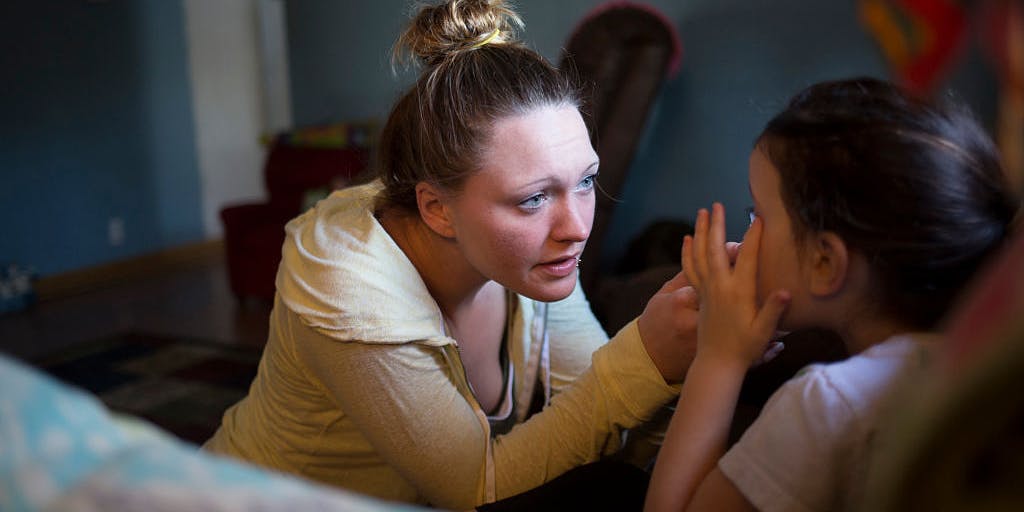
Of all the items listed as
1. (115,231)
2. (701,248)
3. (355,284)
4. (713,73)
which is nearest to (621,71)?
(713,73)

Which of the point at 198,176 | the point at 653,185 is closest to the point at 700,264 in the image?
the point at 653,185

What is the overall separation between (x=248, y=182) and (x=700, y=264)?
15.7 feet

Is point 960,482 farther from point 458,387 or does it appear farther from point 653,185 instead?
point 653,185

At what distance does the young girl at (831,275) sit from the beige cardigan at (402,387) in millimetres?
219

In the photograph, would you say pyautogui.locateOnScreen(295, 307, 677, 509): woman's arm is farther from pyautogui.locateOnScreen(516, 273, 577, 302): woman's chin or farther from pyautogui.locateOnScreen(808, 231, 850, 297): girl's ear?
pyautogui.locateOnScreen(808, 231, 850, 297): girl's ear

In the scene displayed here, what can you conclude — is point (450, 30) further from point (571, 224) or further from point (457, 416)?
point (457, 416)

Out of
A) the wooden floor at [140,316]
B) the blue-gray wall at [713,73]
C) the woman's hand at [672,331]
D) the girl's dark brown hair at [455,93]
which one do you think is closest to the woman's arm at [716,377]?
the woman's hand at [672,331]

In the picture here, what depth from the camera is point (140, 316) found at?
3865mm

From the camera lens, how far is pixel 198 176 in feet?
16.3

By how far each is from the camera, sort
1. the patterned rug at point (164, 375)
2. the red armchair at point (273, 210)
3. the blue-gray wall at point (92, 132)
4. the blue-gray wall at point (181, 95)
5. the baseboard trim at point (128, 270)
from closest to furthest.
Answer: the patterned rug at point (164, 375)
the blue-gray wall at point (181, 95)
the red armchair at point (273, 210)
the blue-gray wall at point (92, 132)
the baseboard trim at point (128, 270)

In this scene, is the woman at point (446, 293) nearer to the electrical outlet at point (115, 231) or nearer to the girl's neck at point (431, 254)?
the girl's neck at point (431, 254)

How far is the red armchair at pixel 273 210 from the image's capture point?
389 centimetres

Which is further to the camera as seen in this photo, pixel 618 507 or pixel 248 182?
pixel 248 182

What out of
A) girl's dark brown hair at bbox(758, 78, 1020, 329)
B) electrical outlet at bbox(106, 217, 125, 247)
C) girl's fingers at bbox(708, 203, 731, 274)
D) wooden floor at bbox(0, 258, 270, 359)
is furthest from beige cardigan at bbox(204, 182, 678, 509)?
electrical outlet at bbox(106, 217, 125, 247)
